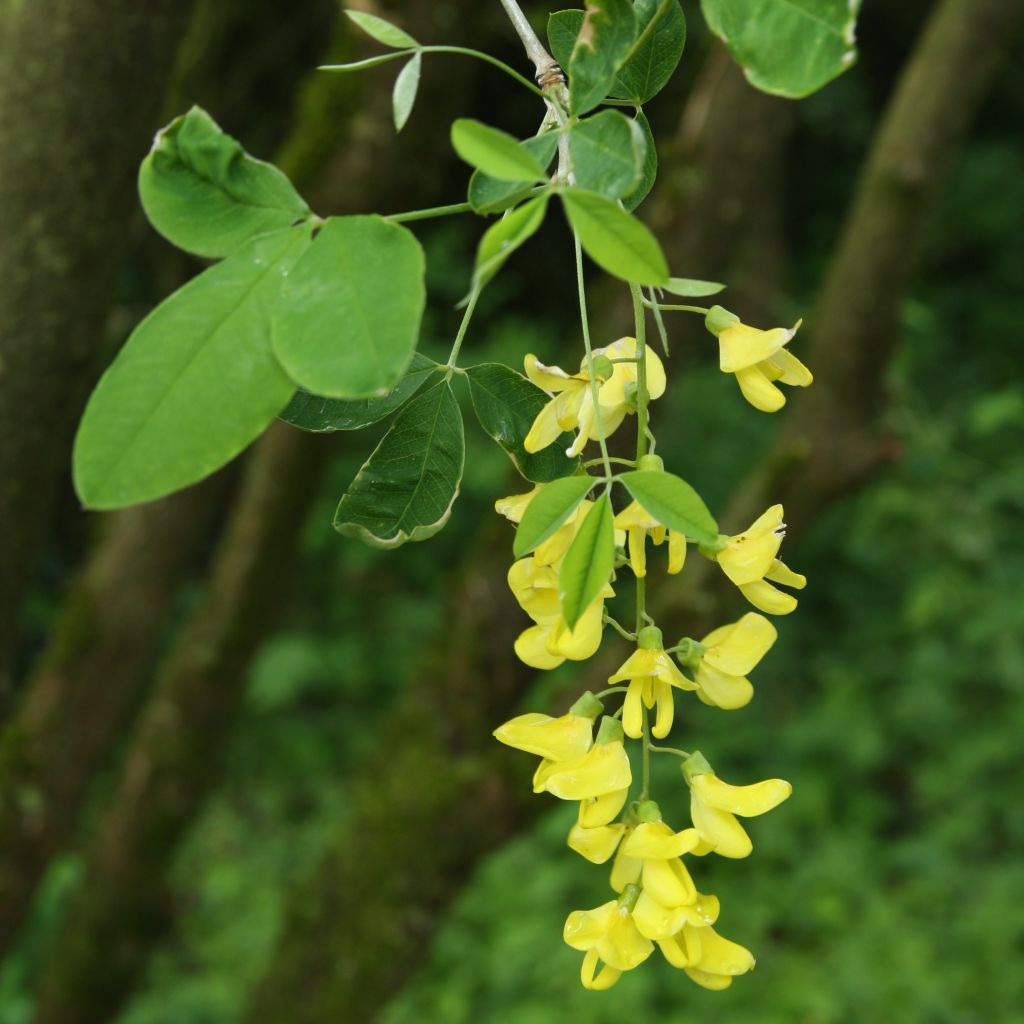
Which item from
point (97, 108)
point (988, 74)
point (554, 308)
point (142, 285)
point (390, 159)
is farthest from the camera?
point (554, 308)

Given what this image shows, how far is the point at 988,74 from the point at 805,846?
1743 millimetres

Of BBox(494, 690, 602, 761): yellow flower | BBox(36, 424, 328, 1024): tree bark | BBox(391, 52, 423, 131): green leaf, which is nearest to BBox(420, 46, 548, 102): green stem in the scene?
BBox(391, 52, 423, 131): green leaf

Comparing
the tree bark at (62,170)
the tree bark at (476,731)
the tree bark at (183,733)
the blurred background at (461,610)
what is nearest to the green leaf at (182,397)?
the blurred background at (461,610)

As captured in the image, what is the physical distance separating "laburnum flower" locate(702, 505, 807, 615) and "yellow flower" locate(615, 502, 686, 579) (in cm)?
1

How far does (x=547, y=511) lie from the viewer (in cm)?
41

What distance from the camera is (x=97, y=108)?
2.80ft

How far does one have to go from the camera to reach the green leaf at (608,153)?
1.22 feet

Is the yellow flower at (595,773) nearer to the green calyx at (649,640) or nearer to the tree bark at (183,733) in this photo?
the green calyx at (649,640)

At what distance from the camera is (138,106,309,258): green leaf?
416mm

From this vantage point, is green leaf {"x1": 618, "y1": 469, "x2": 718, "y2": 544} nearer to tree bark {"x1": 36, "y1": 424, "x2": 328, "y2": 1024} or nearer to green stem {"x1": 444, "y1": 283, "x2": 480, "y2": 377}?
green stem {"x1": 444, "y1": 283, "x2": 480, "y2": 377}

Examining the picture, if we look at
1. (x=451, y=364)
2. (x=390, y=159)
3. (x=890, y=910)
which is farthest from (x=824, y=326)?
(x=451, y=364)

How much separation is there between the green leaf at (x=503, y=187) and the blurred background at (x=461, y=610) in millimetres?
107

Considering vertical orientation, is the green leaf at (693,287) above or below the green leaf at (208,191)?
below

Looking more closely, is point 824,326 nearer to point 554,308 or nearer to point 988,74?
point 988,74
